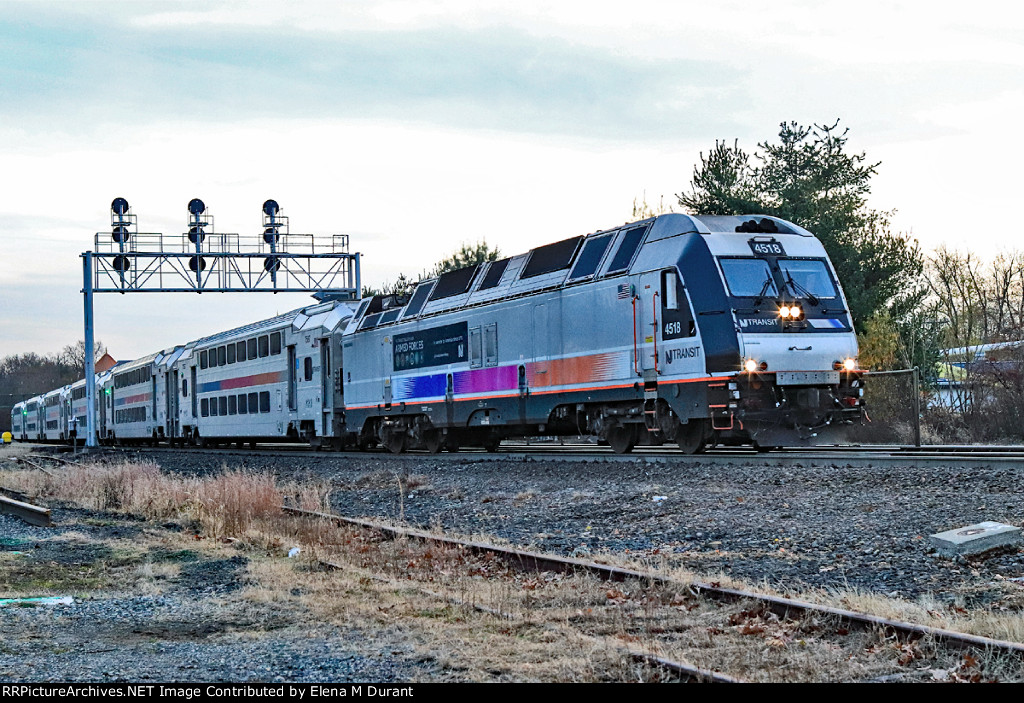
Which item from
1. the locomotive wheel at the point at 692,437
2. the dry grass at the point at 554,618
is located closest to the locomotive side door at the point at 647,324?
the locomotive wheel at the point at 692,437

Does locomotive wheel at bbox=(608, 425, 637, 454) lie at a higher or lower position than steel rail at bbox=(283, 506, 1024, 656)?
higher

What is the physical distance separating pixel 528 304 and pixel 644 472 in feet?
17.9

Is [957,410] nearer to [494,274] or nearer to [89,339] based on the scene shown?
[494,274]

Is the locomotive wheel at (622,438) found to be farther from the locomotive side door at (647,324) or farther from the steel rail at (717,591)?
the steel rail at (717,591)

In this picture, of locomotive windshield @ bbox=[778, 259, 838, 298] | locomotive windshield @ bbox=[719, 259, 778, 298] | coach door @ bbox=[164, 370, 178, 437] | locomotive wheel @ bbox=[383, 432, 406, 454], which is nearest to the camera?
locomotive windshield @ bbox=[719, 259, 778, 298]

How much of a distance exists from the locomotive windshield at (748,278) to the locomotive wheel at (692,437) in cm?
223

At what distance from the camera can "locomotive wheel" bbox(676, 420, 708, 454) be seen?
1702 cm

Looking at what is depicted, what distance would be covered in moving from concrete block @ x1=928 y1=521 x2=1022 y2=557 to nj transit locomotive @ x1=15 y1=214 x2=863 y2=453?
6.92 meters

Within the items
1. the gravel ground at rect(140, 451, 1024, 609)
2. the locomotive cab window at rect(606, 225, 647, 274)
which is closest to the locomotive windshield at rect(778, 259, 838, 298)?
the locomotive cab window at rect(606, 225, 647, 274)

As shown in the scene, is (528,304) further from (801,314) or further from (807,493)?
(807,493)

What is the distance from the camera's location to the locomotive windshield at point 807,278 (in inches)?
664

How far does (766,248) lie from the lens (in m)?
17.1

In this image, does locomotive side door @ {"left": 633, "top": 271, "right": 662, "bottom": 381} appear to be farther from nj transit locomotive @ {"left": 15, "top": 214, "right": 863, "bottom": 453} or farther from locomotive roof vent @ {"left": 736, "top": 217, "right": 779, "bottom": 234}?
locomotive roof vent @ {"left": 736, "top": 217, "right": 779, "bottom": 234}

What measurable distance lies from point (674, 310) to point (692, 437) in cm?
211
